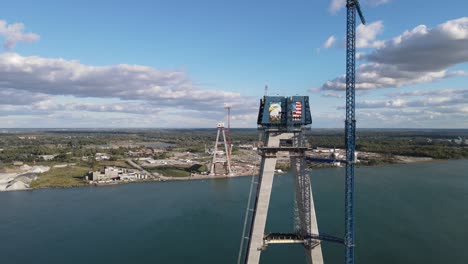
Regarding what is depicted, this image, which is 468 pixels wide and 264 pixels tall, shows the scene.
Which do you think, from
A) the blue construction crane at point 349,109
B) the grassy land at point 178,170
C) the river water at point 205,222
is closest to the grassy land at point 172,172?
the grassy land at point 178,170

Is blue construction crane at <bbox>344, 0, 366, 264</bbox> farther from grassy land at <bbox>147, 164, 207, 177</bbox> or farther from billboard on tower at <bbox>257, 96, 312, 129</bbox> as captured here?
grassy land at <bbox>147, 164, 207, 177</bbox>

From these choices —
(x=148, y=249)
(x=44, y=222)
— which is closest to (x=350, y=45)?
(x=148, y=249)

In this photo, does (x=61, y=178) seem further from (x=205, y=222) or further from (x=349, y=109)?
(x=349, y=109)

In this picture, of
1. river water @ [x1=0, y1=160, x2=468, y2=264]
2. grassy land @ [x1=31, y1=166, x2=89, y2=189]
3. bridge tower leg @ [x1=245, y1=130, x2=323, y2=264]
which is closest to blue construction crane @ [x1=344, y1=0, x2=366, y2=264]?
bridge tower leg @ [x1=245, y1=130, x2=323, y2=264]

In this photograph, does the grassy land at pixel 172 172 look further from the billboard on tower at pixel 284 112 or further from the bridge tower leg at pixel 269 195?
the billboard on tower at pixel 284 112

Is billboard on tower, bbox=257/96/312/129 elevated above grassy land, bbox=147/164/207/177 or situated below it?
above

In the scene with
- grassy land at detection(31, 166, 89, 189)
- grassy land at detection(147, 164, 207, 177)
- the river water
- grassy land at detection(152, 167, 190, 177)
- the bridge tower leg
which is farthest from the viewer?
grassy land at detection(147, 164, 207, 177)
